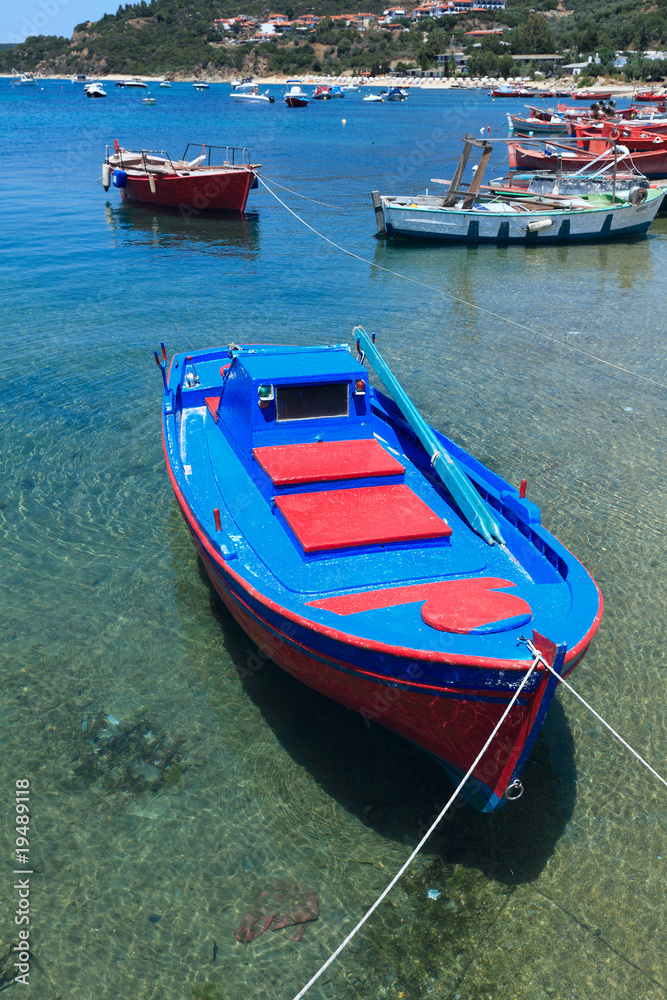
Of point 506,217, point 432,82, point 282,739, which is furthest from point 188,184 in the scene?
point 432,82

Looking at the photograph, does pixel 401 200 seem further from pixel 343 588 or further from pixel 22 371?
pixel 343 588

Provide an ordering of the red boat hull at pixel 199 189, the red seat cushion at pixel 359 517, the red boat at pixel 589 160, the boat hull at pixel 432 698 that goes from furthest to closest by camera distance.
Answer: the red boat at pixel 589 160
the red boat hull at pixel 199 189
the red seat cushion at pixel 359 517
the boat hull at pixel 432 698

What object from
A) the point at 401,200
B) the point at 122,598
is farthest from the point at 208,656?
the point at 401,200

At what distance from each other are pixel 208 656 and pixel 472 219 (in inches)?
1040

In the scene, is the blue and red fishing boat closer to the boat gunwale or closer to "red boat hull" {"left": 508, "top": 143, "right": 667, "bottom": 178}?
the boat gunwale

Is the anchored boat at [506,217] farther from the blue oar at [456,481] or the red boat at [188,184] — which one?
the blue oar at [456,481]

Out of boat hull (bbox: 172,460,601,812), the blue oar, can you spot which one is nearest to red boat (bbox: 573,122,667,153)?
the blue oar

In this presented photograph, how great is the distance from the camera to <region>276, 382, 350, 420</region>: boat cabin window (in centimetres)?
905

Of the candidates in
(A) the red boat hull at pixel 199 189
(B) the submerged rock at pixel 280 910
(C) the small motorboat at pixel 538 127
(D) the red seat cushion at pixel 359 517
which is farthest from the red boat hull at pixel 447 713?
(C) the small motorboat at pixel 538 127

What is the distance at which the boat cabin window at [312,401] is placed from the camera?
905cm

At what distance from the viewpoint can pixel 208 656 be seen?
859 centimetres

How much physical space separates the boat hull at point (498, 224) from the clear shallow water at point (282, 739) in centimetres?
1176

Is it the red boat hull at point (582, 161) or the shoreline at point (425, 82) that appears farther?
the shoreline at point (425, 82)

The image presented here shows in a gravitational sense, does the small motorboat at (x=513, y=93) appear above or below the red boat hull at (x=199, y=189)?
above
